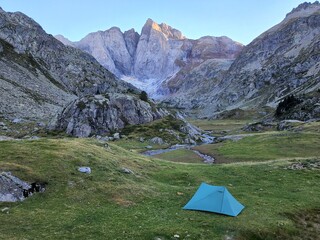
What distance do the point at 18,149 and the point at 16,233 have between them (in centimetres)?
1755

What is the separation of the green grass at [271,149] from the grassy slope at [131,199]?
77.2 ft

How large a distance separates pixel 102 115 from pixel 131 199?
9019cm

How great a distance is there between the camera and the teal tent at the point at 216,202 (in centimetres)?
3014

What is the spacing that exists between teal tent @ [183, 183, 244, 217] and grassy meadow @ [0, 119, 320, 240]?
0.80m

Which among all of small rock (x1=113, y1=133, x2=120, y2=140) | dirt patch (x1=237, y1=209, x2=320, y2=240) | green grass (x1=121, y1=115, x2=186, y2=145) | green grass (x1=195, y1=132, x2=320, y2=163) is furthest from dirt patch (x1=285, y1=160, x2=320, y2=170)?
small rock (x1=113, y1=133, x2=120, y2=140)

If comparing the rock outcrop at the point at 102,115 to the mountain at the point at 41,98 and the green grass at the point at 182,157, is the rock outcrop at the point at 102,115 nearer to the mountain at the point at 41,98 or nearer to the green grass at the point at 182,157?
the mountain at the point at 41,98

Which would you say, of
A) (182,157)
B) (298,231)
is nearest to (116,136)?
(182,157)

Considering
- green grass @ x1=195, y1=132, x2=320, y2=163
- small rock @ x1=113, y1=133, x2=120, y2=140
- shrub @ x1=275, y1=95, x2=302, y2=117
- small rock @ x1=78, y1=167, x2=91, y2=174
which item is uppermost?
→ shrub @ x1=275, y1=95, x2=302, y2=117

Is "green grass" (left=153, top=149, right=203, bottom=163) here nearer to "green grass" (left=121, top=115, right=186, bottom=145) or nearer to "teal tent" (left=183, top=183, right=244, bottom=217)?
"green grass" (left=121, top=115, right=186, bottom=145)

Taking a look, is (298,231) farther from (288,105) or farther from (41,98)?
(288,105)

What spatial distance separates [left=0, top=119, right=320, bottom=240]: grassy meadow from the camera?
2527cm

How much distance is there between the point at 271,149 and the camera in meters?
79.1

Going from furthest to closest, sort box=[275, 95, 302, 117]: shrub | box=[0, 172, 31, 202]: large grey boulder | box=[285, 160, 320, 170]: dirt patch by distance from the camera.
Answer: box=[275, 95, 302, 117]: shrub < box=[285, 160, 320, 170]: dirt patch < box=[0, 172, 31, 202]: large grey boulder

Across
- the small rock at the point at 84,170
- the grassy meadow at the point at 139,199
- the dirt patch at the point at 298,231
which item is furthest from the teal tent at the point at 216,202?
the small rock at the point at 84,170
